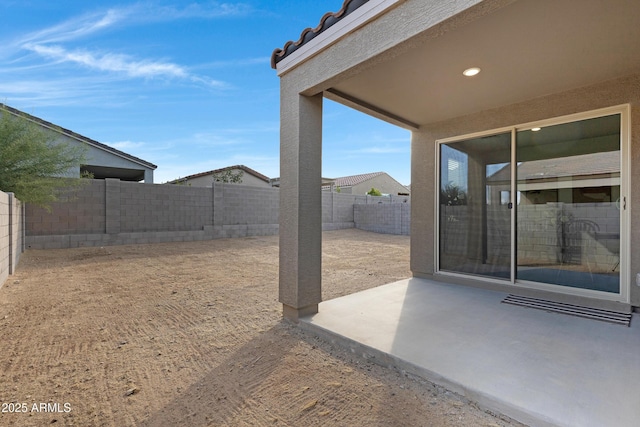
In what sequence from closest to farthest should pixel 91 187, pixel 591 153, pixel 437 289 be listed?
pixel 591 153 → pixel 437 289 → pixel 91 187

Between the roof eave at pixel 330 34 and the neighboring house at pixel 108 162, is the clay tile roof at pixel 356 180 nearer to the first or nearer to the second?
the neighboring house at pixel 108 162

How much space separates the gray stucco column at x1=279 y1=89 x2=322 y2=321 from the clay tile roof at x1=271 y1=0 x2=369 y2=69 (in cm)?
36

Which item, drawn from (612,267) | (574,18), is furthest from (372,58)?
(612,267)

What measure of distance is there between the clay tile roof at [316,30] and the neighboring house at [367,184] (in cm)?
1838

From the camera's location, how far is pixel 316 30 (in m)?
2.61

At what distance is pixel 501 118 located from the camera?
12.3ft

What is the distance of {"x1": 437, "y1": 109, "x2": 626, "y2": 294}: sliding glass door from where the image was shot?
3141 mm

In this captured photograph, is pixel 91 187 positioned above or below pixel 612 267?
above

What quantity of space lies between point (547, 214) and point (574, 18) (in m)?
2.31

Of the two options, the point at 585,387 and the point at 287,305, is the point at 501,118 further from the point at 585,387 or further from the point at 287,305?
the point at 287,305

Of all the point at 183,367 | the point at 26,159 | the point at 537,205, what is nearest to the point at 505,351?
the point at 537,205

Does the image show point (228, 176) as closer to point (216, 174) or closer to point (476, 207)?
point (216, 174)

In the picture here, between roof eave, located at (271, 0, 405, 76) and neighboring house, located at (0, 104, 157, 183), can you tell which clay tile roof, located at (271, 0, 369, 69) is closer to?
roof eave, located at (271, 0, 405, 76)

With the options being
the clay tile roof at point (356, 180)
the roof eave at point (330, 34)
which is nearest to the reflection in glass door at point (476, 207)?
the roof eave at point (330, 34)
